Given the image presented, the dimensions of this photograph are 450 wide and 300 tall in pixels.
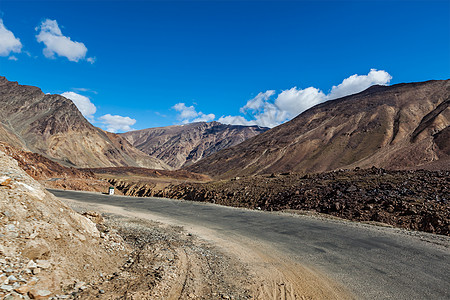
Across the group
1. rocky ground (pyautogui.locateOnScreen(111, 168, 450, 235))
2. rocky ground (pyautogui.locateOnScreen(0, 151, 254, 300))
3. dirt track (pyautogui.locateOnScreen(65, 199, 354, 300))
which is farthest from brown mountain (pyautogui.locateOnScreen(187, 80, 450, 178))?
rocky ground (pyautogui.locateOnScreen(0, 151, 254, 300))

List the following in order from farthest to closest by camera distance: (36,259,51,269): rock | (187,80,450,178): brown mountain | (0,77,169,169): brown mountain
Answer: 1. (0,77,169,169): brown mountain
2. (187,80,450,178): brown mountain
3. (36,259,51,269): rock

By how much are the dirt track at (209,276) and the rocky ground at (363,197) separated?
9.70 meters

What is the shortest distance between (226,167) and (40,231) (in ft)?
272

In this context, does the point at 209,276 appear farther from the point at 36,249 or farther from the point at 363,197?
the point at 363,197

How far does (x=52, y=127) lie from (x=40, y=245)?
10834 cm

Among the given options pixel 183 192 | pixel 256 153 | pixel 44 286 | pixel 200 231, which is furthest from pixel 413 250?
pixel 256 153

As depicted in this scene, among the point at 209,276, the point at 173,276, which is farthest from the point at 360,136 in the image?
the point at 173,276

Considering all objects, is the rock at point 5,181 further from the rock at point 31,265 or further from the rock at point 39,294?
the rock at point 39,294

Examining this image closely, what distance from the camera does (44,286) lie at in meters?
4.27

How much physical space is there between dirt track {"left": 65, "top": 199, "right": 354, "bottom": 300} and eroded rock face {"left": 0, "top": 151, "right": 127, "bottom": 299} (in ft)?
1.84

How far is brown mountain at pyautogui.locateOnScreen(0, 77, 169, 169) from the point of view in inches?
3440

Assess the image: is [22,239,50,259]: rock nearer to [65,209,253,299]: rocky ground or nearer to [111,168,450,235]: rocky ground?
[65,209,253,299]: rocky ground

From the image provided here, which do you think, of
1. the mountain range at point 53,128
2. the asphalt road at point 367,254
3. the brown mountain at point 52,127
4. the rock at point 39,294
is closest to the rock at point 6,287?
the rock at point 39,294

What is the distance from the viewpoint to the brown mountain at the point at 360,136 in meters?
51.1
